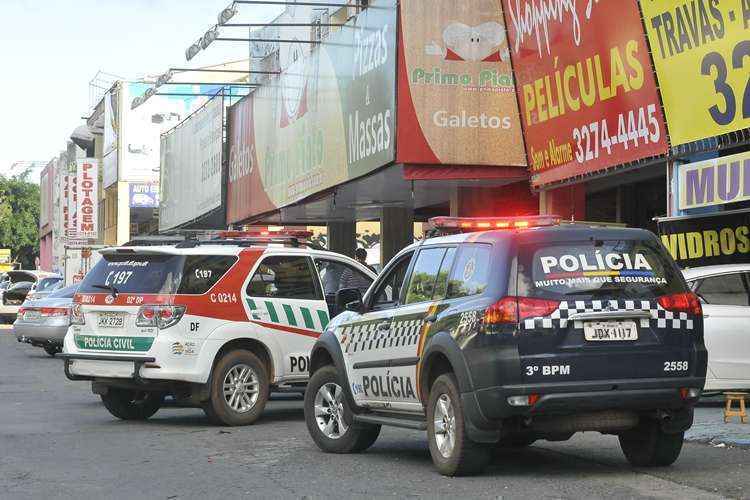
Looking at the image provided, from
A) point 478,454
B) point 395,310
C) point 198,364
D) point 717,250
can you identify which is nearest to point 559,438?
point 478,454

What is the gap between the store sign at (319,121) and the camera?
2411cm

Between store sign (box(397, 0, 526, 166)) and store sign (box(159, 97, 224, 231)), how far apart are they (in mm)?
18465

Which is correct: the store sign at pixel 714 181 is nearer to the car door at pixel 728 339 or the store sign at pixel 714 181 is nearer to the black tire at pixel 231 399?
the car door at pixel 728 339

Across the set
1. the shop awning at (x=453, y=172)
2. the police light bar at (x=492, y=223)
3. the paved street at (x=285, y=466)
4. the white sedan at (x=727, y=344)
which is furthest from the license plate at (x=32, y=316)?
the police light bar at (x=492, y=223)

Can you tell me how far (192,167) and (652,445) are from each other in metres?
37.9

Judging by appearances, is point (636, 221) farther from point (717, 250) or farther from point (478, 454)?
point (478, 454)

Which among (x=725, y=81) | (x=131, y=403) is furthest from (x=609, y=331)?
(x=131, y=403)

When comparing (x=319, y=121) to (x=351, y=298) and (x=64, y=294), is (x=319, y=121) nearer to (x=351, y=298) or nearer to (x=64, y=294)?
(x=64, y=294)

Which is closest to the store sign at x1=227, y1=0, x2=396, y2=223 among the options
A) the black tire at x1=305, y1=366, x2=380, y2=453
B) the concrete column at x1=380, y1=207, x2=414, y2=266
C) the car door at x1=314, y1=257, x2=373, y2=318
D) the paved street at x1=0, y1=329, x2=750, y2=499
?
the concrete column at x1=380, y1=207, x2=414, y2=266

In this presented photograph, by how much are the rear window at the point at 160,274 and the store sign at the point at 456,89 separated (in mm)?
9446

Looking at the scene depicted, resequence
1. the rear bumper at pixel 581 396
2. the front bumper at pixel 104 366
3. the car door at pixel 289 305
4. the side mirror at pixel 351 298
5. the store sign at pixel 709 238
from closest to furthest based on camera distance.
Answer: the rear bumper at pixel 581 396 → the side mirror at pixel 351 298 → the front bumper at pixel 104 366 → the car door at pixel 289 305 → the store sign at pixel 709 238

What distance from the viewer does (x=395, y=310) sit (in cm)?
1052

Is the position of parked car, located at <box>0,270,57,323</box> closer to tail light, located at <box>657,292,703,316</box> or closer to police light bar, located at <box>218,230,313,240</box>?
police light bar, located at <box>218,230,313,240</box>

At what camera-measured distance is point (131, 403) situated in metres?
14.6
